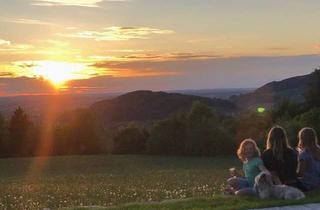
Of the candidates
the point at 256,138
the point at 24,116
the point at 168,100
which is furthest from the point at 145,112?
the point at 256,138

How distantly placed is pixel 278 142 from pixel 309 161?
1.19 meters

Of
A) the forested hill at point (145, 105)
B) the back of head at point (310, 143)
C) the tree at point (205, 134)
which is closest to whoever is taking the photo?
the back of head at point (310, 143)

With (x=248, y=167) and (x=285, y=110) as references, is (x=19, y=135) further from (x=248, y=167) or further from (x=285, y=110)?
(x=248, y=167)

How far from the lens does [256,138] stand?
2766 inches

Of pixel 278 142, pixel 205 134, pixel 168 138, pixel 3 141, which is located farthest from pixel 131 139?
pixel 278 142

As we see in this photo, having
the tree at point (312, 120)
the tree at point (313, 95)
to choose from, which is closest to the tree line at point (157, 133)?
the tree at point (313, 95)

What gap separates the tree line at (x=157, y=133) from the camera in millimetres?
72938

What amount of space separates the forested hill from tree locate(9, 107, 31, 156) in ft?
205

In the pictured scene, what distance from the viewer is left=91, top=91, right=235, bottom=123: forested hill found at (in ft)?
483

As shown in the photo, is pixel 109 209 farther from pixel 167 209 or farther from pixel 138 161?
pixel 138 161

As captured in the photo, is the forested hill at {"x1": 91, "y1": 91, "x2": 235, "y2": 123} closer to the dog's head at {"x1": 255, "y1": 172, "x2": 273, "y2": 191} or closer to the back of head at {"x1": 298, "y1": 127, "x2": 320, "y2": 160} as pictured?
the back of head at {"x1": 298, "y1": 127, "x2": 320, "y2": 160}

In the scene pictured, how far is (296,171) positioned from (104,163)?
148 feet

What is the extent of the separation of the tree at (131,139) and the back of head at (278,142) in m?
64.0

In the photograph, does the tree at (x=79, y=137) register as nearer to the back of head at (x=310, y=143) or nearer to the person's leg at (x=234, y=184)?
the person's leg at (x=234, y=184)
